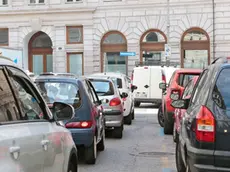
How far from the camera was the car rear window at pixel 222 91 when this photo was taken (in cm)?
454

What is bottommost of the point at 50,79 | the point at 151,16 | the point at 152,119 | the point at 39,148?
the point at 152,119

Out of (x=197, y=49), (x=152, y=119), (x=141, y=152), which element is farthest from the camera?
(x=197, y=49)

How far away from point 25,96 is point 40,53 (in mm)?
33388

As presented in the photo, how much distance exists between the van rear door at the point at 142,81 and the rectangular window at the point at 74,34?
44.2ft

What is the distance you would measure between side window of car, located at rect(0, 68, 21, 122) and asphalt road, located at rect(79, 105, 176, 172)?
432 cm

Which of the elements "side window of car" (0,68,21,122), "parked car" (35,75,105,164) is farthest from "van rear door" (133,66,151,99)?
"side window of car" (0,68,21,122)

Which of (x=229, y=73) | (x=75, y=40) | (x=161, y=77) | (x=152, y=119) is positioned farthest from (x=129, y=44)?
(x=229, y=73)

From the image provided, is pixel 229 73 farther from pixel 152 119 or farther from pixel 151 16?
pixel 151 16

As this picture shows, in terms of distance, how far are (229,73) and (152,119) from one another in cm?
1236

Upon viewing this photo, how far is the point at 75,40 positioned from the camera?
34969mm

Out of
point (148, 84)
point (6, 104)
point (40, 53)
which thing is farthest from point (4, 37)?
point (6, 104)

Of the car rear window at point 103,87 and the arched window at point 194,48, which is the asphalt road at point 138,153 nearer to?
the car rear window at point 103,87

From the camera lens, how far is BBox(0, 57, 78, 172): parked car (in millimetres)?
2914

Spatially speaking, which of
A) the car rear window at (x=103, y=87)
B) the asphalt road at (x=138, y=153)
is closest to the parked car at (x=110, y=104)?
the car rear window at (x=103, y=87)
